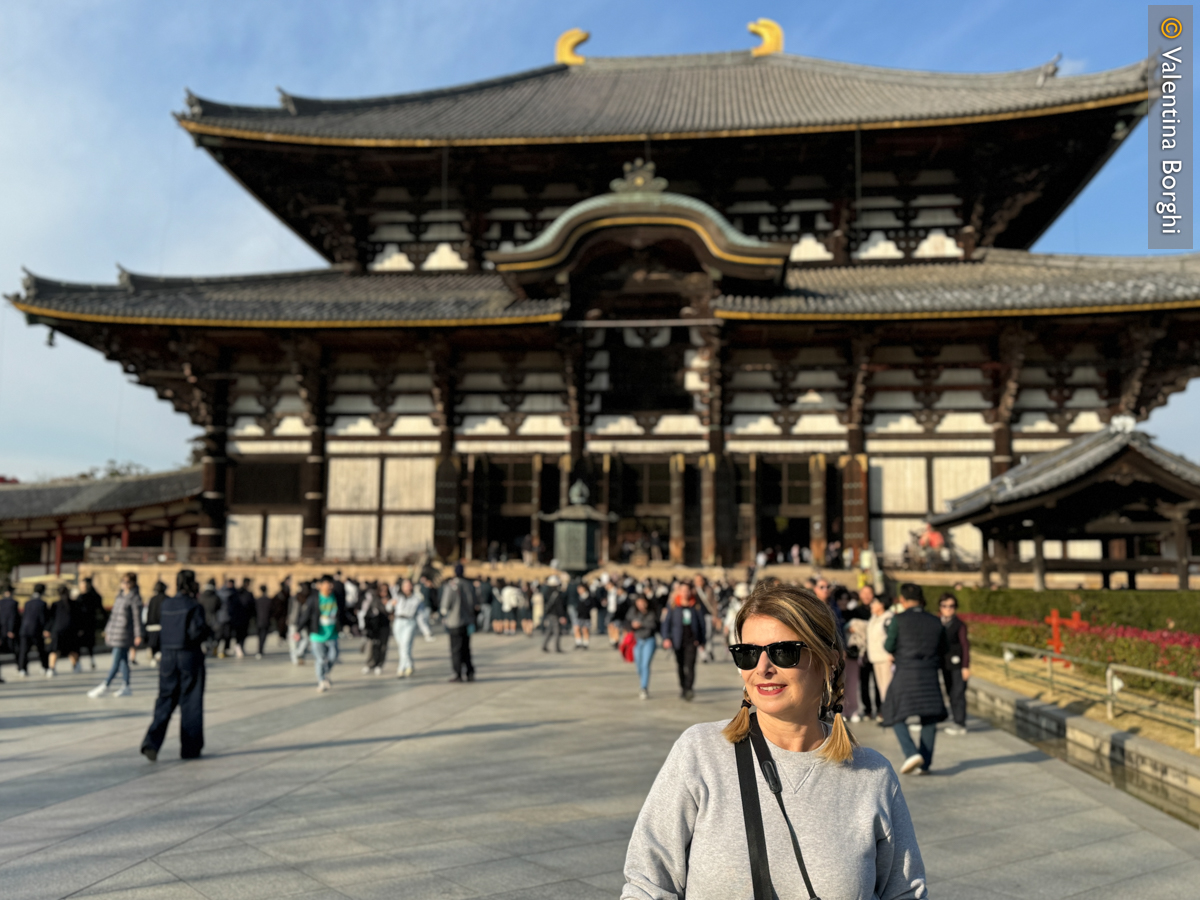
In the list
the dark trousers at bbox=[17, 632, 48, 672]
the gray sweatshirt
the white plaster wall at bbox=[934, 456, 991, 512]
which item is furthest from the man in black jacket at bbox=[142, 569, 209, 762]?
the white plaster wall at bbox=[934, 456, 991, 512]

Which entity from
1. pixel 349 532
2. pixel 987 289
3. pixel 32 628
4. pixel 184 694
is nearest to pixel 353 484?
pixel 349 532

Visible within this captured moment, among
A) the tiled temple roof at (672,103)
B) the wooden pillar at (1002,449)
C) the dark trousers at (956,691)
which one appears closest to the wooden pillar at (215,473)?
the tiled temple roof at (672,103)

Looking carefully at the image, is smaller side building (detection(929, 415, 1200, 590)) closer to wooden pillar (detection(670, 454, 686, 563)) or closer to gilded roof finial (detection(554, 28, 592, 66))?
wooden pillar (detection(670, 454, 686, 563))

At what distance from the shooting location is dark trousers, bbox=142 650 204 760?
25.9 feet

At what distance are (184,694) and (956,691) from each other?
25.5 feet

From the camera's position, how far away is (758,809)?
6.82ft

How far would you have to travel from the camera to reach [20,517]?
29000 millimetres

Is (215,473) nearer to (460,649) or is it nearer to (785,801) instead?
(460,649)

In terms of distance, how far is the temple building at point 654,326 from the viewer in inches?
943

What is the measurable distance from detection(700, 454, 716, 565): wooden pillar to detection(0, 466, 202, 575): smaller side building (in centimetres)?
1519

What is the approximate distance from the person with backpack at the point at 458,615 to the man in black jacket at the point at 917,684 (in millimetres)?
6674

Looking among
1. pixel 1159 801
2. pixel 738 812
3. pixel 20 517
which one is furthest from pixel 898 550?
pixel 20 517

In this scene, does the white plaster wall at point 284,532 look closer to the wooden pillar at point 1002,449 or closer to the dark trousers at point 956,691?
the wooden pillar at point 1002,449

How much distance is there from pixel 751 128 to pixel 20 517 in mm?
26087
